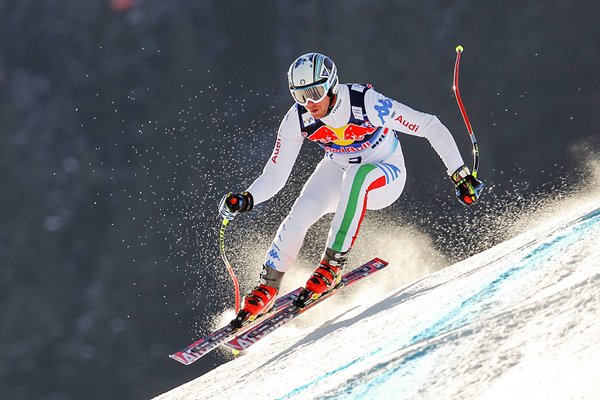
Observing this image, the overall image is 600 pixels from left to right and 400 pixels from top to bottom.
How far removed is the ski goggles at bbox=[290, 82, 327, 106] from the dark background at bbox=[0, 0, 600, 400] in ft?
15.8

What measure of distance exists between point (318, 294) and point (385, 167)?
1072mm

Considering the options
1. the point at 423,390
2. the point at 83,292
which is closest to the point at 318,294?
the point at 423,390

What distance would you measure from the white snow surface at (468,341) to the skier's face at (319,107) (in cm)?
140

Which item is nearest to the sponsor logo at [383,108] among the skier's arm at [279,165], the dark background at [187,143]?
the skier's arm at [279,165]

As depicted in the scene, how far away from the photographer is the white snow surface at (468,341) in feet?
10.3

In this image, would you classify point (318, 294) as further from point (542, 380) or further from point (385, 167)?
point (542, 380)

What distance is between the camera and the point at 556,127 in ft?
35.8

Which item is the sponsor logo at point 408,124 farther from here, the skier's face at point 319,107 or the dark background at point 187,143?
the dark background at point 187,143

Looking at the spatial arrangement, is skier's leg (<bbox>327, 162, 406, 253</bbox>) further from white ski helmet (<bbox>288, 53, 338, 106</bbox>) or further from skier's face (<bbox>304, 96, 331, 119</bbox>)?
white ski helmet (<bbox>288, 53, 338, 106</bbox>)

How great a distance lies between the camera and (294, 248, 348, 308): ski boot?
645 cm

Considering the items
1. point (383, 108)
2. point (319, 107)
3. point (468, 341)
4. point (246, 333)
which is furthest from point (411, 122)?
point (468, 341)

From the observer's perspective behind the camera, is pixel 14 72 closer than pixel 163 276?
No

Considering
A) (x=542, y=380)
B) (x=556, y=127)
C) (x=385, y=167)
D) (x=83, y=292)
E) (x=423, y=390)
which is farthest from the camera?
(x=83, y=292)

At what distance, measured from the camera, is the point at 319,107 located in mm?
6273
